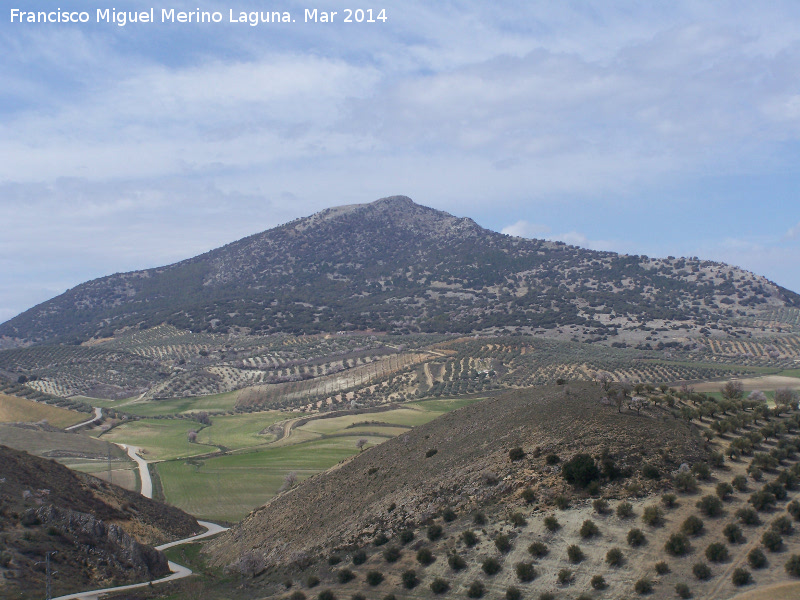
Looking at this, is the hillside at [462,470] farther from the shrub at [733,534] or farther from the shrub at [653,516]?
the shrub at [733,534]

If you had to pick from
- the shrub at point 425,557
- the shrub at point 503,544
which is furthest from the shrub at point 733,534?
the shrub at point 425,557

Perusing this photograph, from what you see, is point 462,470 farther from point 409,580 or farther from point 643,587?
point 643,587

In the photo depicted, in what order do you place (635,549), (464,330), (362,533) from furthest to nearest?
(464,330)
(362,533)
(635,549)

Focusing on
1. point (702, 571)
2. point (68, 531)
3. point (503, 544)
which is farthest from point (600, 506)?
point (68, 531)

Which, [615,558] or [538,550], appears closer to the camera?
[615,558]

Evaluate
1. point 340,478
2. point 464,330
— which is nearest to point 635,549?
point 340,478

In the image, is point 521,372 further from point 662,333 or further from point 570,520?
point 570,520

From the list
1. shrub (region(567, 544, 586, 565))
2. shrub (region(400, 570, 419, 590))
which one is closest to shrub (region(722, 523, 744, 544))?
shrub (region(567, 544, 586, 565))
